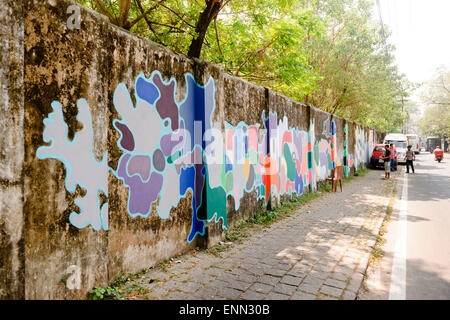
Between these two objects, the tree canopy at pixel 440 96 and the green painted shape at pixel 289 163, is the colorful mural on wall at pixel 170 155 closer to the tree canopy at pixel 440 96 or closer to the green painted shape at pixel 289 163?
the green painted shape at pixel 289 163

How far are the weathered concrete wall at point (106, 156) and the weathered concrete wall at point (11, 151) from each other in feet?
0.03

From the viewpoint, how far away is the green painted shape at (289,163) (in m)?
8.71

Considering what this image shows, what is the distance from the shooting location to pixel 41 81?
2801 millimetres

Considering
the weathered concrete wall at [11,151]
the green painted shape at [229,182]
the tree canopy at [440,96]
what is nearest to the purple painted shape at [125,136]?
the weathered concrete wall at [11,151]

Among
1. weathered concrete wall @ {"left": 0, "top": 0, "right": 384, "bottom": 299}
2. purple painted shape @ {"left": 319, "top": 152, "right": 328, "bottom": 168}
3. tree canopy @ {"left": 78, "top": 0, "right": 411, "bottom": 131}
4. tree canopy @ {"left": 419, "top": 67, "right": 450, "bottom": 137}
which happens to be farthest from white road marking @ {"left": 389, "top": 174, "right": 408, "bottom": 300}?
tree canopy @ {"left": 419, "top": 67, "right": 450, "bottom": 137}

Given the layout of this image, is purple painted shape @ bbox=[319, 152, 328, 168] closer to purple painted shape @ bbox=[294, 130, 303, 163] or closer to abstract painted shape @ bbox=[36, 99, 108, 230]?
purple painted shape @ bbox=[294, 130, 303, 163]

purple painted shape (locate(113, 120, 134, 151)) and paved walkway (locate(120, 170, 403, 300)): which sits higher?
purple painted shape (locate(113, 120, 134, 151))

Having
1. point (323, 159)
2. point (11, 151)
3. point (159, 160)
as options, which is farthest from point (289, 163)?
point (11, 151)

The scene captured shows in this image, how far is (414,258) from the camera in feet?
15.9

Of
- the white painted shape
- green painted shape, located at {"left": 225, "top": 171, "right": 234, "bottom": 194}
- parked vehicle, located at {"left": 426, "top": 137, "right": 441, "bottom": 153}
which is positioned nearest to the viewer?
the white painted shape

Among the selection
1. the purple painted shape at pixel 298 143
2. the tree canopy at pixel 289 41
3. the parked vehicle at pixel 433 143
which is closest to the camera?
the tree canopy at pixel 289 41

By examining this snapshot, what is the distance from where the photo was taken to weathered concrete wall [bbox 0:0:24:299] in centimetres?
245

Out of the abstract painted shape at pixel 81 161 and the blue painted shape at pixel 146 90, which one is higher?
the blue painted shape at pixel 146 90

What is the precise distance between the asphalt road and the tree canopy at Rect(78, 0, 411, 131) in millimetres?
5361
